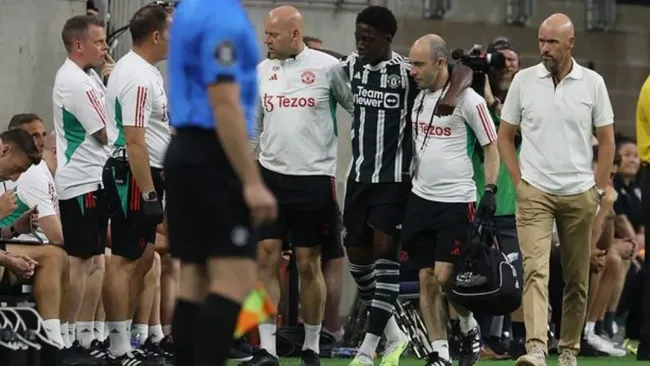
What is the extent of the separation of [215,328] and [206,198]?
562 mm

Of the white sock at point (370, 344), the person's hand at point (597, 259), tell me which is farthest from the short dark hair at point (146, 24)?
the person's hand at point (597, 259)

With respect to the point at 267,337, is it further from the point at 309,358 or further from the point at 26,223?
the point at 26,223

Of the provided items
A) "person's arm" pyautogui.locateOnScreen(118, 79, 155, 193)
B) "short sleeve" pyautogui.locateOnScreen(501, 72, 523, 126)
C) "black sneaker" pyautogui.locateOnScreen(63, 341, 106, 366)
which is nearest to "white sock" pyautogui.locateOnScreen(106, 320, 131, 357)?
"black sneaker" pyautogui.locateOnScreen(63, 341, 106, 366)

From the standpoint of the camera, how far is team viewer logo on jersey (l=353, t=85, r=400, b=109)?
11.5 metres

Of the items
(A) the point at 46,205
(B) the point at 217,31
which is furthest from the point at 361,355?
(B) the point at 217,31

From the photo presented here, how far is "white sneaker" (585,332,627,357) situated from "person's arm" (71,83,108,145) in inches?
222

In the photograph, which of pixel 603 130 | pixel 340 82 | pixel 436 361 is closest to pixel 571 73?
pixel 603 130

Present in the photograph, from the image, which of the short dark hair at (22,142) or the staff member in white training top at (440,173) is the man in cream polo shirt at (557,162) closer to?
the staff member in white training top at (440,173)

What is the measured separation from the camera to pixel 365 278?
1186 centimetres

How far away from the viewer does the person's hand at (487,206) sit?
11.4 meters

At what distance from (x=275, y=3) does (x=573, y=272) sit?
6.56 meters

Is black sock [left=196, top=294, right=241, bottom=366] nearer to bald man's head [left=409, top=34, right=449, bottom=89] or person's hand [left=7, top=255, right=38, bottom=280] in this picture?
person's hand [left=7, top=255, right=38, bottom=280]

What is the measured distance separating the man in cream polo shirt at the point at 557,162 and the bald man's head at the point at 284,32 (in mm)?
1619

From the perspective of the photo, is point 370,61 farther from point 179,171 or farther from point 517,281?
point 179,171
